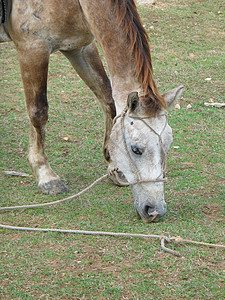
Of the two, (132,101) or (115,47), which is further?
(115,47)

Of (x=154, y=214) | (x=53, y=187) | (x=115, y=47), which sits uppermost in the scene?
(x=115, y=47)

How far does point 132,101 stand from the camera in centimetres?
341

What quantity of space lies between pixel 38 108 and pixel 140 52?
1210 mm

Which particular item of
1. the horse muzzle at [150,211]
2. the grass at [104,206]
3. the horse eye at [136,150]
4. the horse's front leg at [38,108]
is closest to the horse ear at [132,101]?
the horse eye at [136,150]

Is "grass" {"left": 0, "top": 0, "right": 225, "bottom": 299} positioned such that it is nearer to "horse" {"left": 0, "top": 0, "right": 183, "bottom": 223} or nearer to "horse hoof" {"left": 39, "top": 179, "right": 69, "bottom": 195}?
"horse hoof" {"left": 39, "top": 179, "right": 69, "bottom": 195}

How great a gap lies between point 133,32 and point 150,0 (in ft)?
22.8

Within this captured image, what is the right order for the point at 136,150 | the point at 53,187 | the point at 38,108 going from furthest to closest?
the point at 53,187
the point at 38,108
the point at 136,150

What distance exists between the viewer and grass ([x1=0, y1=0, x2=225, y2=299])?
301cm

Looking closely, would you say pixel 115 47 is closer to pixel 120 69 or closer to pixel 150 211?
pixel 120 69

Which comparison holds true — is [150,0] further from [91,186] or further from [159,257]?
[159,257]

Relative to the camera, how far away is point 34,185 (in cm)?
459

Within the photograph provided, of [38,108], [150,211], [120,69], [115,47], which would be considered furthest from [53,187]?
[115,47]

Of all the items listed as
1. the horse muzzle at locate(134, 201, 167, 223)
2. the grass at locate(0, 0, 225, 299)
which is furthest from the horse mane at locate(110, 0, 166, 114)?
the grass at locate(0, 0, 225, 299)

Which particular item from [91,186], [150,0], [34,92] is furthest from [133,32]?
[150,0]
